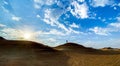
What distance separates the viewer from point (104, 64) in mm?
19500

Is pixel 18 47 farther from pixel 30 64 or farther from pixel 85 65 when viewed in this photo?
pixel 85 65

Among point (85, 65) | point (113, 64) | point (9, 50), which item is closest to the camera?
point (113, 64)

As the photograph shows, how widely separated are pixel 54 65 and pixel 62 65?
0.91 m

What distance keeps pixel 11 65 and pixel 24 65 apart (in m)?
1.43

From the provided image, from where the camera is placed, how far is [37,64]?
21.3 meters

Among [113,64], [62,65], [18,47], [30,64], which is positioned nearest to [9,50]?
[18,47]

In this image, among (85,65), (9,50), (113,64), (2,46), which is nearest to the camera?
(113,64)

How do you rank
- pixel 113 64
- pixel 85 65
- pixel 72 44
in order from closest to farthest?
pixel 113 64 → pixel 85 65 → pixel 72 44

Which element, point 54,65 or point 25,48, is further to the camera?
point 25,48

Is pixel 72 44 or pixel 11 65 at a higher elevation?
pixel 72 44

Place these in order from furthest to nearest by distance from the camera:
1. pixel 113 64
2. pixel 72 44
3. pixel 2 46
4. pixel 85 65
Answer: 1. pixel 72 44
2. pixel 2 46
3. pixel 85 65
4. pixel 113 64

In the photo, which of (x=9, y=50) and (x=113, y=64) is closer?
(x=113, y=64)

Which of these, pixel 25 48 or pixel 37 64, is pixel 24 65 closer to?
pixel 37 64

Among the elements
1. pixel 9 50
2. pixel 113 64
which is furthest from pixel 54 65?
pixel 9 50
